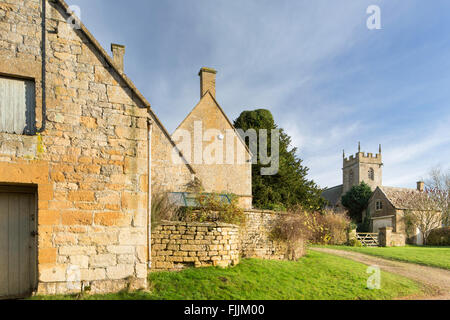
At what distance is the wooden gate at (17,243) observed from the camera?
6.13 meters

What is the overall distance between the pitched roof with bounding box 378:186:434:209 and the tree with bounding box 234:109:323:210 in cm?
904

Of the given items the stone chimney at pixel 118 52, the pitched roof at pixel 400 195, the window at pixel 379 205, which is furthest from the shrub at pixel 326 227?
the window at pixel 379 205

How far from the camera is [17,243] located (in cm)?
625

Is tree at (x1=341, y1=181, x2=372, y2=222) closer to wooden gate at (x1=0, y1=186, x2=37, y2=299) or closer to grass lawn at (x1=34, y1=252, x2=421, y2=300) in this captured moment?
grass lawn at (x1=34, y1=252, x2=421, y2=300)

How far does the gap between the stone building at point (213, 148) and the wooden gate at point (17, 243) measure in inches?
478

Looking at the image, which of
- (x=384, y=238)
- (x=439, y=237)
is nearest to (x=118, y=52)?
(x=384, y=238)

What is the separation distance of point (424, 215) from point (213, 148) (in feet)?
72.4

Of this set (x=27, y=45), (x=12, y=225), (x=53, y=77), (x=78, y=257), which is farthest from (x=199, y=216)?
(x=27, y=45)

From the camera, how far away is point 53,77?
20.8 ft

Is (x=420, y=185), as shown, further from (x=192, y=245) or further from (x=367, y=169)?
(x=192, y=245)

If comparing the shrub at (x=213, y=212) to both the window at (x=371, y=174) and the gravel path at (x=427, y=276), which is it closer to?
the gravel path at (x=427, y=276)

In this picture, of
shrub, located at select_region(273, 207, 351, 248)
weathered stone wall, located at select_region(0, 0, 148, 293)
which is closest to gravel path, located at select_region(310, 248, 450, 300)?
shrub, located at select_region(273, 207, 351, 248)

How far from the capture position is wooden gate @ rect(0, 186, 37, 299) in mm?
6133

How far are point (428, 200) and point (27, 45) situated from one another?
33.4m
